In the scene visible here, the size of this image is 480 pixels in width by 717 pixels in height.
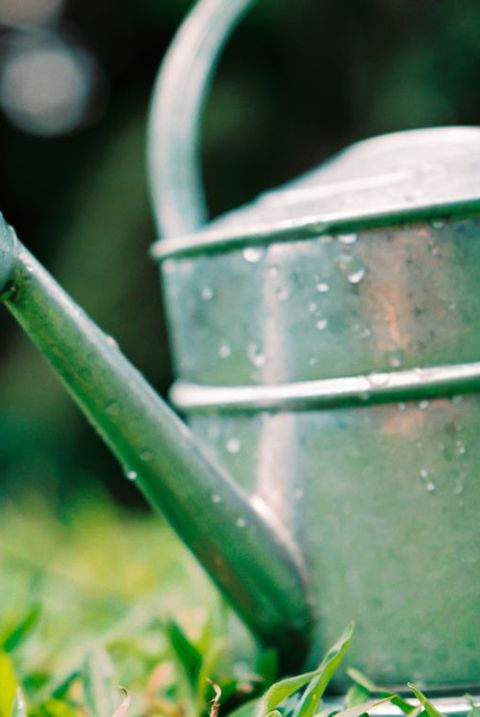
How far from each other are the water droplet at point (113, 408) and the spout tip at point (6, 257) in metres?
0.10

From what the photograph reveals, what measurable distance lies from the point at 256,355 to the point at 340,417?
88 mm

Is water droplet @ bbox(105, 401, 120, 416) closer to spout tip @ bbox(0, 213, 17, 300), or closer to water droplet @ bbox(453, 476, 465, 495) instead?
spout tip @ bbox(0, 213, 17, 300)

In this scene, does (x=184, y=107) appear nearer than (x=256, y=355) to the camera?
No

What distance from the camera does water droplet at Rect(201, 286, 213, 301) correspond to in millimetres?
757

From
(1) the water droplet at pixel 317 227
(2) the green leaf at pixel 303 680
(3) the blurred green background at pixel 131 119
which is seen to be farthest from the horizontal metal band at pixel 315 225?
(3) the blurred green background at pixel 131 119

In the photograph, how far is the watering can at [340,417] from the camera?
2.13ft

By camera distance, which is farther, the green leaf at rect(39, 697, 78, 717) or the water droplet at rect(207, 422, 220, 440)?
the water droplet at rect(207, 422, 220, 440)

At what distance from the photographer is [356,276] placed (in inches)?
26.6

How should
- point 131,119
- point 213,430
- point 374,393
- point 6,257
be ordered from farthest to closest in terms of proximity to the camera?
point 131,119
point 213,430
point 374,393
point 6,257

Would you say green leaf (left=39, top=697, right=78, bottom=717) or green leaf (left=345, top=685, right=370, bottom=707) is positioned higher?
green leaf (left=39, top=697, right=78, bottom=717)

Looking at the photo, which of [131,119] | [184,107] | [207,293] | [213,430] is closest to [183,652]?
[213,430]

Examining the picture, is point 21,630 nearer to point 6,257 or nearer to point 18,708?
point 18,708

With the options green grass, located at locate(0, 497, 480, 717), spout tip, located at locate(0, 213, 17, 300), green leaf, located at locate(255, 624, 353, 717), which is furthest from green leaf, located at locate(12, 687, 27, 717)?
spout tip, located at locate(0, 213, 17, 300)

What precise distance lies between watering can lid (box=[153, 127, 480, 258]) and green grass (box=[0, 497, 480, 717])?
0.29m
